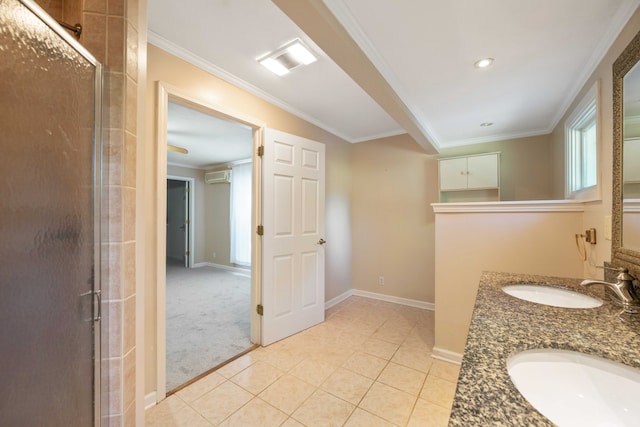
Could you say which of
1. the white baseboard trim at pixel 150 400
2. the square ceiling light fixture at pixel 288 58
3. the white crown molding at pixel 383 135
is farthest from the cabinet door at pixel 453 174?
the white baseboard trim at pixel 150 400

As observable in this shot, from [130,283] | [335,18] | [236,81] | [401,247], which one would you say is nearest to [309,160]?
[236,81]

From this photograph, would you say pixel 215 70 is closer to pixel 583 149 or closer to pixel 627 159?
pixel 627 159

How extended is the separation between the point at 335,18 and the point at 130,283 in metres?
1.46

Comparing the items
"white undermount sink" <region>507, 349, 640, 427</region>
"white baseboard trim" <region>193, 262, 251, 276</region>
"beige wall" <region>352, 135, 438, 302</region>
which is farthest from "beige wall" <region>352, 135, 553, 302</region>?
"white undermount sink" <region>507, 349, 640, 427</region>

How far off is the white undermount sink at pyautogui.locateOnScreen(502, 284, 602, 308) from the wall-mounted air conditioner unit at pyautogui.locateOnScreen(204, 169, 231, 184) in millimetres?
5216

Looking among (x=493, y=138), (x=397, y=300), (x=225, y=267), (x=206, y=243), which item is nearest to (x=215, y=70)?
(x=493, y=138)

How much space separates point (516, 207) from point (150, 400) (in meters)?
2.89

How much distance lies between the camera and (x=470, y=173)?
2959 mm

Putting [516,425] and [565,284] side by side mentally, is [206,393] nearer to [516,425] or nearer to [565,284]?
[516,425]

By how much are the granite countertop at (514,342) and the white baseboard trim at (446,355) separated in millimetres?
1258

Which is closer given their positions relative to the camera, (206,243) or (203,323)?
(203,323)

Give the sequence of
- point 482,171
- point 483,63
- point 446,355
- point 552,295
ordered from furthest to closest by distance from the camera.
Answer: point 482,171 < point 446,355 < point 483,63 < point 552,295

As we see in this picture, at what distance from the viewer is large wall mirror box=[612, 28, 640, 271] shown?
102cm

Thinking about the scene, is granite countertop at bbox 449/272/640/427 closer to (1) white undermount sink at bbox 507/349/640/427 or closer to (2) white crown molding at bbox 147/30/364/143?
(1) white undermount sink at bbox 507/349/640/427
